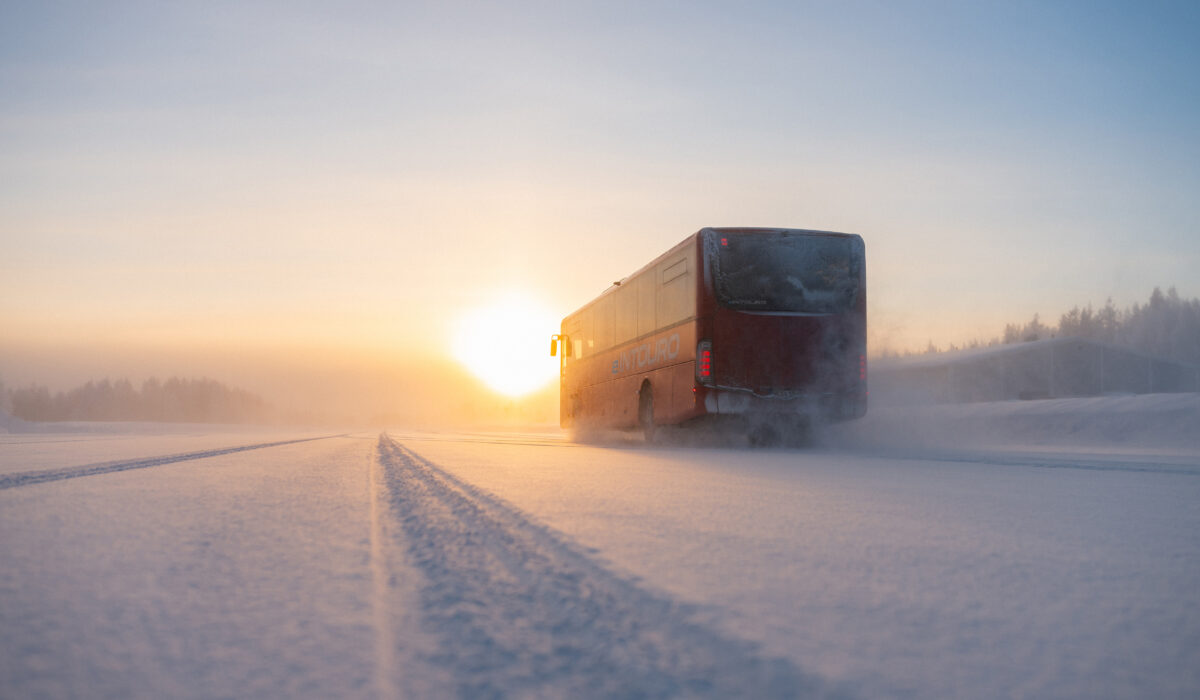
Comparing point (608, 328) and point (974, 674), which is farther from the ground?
point (608, 328)

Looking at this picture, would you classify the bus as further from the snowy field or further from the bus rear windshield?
the snowy field

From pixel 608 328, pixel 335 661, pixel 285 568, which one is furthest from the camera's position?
pixel 608 328

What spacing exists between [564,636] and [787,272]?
523 inches

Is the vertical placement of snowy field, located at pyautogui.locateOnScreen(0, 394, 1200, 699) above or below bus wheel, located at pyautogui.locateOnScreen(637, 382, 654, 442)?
below

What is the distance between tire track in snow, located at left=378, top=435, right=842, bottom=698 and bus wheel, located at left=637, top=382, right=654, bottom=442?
1398cm

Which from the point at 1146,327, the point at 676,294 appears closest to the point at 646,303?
the point at 676,294

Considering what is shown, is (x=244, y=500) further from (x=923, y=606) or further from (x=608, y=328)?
(x=608, y=328)

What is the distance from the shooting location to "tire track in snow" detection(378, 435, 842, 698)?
162 cm

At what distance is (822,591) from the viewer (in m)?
2.37

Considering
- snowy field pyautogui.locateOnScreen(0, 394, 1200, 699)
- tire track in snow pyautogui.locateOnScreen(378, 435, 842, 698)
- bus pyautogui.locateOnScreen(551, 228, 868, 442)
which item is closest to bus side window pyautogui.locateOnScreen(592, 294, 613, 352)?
bus pyautogui.locateOnScreen(551, 228, 868, 442)

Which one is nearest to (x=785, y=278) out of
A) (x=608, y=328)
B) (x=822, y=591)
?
(x=608, y=328)

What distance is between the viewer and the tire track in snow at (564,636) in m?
1.62

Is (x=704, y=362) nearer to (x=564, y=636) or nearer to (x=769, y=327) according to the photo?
(x=769, y=327)

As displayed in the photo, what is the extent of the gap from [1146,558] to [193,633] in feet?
10.7
